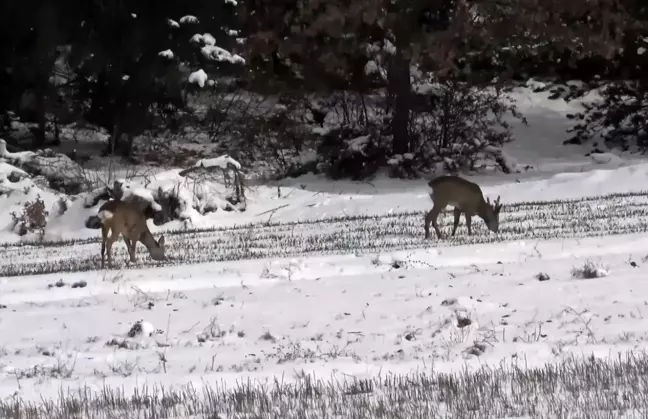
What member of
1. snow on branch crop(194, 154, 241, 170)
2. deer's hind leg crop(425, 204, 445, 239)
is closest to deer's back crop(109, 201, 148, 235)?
deer's hind leg crop(425, 204, 445, 239)

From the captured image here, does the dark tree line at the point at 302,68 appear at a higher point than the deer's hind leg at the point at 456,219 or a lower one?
higher

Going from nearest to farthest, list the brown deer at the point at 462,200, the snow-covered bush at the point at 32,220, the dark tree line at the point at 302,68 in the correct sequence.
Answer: the brown deer at the point at 462,200 < the snow-covered bush at the point at 32,220 < the dark tree line at the point at 302,68

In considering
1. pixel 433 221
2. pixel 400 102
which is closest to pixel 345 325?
pixel 433 221

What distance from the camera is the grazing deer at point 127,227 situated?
14016mm

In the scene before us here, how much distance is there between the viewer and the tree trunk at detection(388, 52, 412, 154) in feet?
88.4

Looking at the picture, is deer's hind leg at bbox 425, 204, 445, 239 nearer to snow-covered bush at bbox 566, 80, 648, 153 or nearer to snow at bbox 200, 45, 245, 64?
snow at bbox 200, 45, 245, 64

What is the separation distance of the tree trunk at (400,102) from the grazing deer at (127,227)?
13.8m

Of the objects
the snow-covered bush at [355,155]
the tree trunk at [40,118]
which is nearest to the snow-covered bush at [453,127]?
the snow-covered bush at [355,155]

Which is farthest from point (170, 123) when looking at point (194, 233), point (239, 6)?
point (194, 233)

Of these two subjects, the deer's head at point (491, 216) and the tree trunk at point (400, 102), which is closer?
the deer's head at point (491, 216)

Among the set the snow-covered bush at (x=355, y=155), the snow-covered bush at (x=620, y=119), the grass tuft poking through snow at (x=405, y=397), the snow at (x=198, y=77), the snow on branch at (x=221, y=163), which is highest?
the snow at (x=198, y=77)

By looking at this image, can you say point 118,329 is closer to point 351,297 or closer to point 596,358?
point 351,297

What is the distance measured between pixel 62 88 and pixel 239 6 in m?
5.93

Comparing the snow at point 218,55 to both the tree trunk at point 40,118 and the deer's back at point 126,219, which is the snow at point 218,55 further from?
the deer's back at point 126,219
